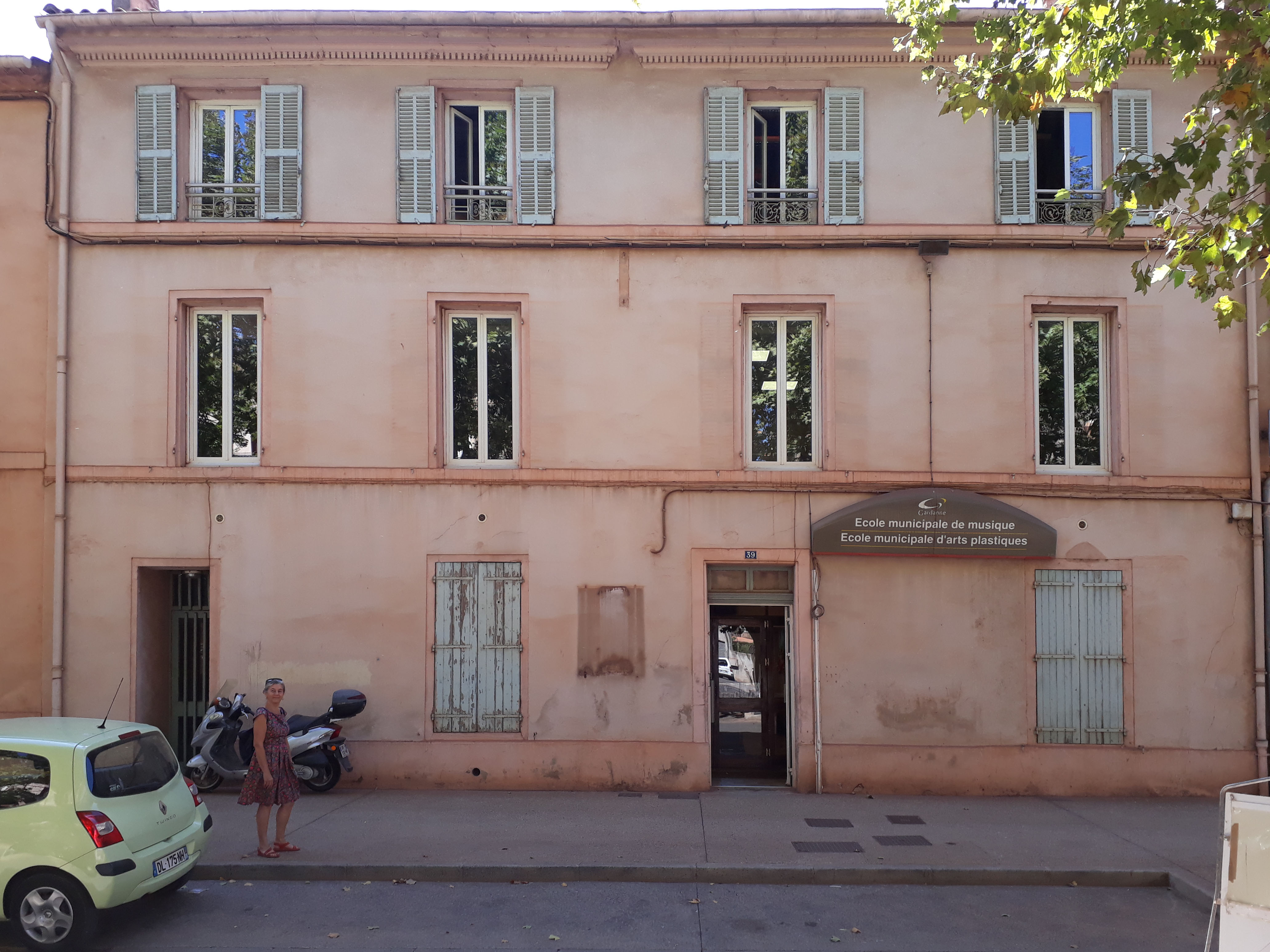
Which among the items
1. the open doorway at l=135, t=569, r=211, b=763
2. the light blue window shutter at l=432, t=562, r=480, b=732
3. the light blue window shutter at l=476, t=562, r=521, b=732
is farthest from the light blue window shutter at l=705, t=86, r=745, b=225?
the open doorway at l=135, t=569, r=211, b=763

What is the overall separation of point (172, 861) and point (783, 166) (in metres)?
9.54

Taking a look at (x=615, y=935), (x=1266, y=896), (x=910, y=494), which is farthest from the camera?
(x=910, y=494)

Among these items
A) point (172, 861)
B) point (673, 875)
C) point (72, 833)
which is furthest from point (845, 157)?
point (72, 833)

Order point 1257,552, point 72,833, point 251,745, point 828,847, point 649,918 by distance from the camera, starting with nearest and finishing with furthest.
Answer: point 72,833, point 649,918, point 828,847, point 251,745, point 1257,552

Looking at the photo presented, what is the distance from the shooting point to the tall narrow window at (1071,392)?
11.4 meters

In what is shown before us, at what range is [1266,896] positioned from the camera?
494 centimetres

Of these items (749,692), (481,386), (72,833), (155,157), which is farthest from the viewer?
(749,692)

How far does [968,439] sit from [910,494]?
3.33ft

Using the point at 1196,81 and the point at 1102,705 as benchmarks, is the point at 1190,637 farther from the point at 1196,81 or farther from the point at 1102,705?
the point at 1196,81

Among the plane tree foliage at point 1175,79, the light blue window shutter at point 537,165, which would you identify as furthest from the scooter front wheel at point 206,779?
the plane tree foliage at point 1175,79

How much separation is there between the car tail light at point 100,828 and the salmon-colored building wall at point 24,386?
564 centimetres

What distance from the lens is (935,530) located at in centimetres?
1078

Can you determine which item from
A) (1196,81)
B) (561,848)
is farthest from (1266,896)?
(1196,81)

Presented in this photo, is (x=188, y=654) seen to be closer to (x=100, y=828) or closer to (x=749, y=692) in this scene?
(x=100, y=828)
